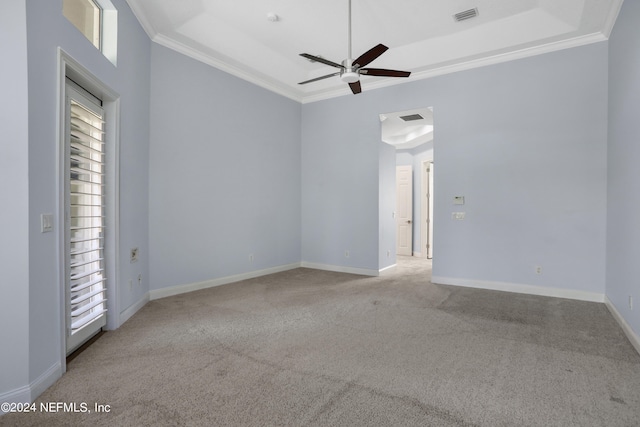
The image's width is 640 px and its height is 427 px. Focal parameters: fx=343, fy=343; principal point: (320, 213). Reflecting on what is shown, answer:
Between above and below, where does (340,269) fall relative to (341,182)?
below

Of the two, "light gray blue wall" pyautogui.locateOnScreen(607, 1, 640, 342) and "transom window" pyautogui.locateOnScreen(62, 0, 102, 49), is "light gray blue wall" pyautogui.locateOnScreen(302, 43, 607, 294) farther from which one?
"transom window" pyautogui.locateOnScreen(62, 0, 102, 49)

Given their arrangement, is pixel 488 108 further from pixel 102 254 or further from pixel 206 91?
pixel 102 254

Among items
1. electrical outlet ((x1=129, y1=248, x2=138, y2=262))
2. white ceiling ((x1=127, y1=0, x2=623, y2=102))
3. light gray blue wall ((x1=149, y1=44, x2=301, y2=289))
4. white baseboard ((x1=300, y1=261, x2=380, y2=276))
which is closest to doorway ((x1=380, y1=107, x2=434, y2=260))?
white baseboard ((x1=300, y1=261, x2=380, y2=276))

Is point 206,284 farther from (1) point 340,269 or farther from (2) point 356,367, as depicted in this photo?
(2) point 356,367

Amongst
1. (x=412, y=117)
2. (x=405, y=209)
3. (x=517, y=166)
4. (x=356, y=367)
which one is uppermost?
(x=412, y=117)

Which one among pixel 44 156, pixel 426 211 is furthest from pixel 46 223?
pixel 426 211

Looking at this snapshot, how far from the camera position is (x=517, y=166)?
5062mm

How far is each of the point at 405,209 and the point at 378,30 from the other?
5.32 metres

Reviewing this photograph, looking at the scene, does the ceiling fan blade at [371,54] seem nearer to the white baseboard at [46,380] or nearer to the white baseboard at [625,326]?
the white baseboard at [625,326]

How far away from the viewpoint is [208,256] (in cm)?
527

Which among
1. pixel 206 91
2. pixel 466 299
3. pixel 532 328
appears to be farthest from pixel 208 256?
pixel 532 328

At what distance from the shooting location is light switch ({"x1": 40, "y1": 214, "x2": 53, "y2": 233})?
2.25 meters

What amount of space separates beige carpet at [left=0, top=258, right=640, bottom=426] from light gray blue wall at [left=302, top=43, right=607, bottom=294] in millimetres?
842

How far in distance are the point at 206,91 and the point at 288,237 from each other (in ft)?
10.0
